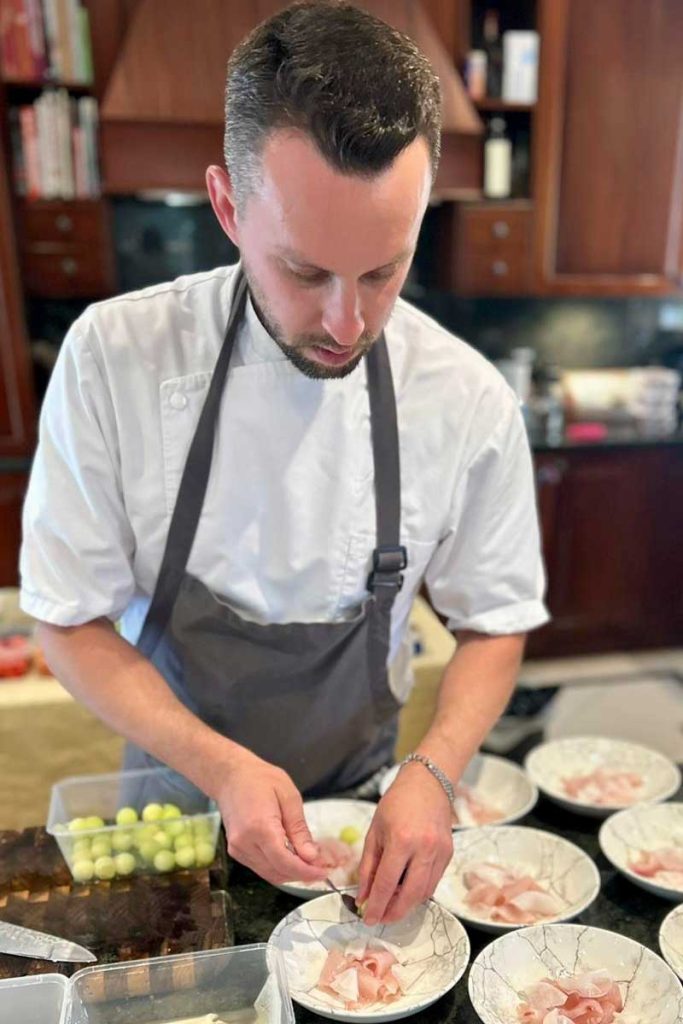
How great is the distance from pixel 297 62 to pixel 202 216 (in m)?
2.60

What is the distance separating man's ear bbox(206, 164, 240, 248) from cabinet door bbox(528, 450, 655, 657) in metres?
2.33

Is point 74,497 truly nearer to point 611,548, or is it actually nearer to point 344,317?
point 344,317

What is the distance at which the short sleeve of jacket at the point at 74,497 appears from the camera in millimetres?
1003

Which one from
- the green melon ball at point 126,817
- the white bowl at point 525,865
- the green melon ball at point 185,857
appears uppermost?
the green melon ball at point 126,817

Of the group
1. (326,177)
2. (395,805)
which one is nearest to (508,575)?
(395,805)

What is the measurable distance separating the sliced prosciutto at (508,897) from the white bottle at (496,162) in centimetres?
262

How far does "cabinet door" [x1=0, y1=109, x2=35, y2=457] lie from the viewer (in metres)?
2.75

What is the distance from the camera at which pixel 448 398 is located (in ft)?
3.57

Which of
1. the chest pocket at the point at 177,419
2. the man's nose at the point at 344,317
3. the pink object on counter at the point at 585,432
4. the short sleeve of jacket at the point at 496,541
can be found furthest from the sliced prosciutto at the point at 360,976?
the pink object on counter at the point at 585,432

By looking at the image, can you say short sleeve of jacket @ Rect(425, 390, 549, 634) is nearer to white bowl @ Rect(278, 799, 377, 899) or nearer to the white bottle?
white bowl @ Rect(278, 799, 377, 899)

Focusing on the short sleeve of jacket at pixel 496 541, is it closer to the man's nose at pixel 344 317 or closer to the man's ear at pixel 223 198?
the man's nose at pixel 344 317

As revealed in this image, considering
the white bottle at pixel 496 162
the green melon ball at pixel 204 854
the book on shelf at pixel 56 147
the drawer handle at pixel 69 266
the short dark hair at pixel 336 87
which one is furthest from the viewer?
the white bottle at pixel 496 162

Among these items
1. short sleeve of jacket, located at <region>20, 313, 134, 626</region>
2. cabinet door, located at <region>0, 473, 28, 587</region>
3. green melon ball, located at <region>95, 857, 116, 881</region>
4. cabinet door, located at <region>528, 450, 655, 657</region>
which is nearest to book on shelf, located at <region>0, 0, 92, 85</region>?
cabinet door, located at <region>0, 473, 28, 587</region>

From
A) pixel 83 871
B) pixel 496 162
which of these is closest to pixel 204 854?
pixel 83 871
